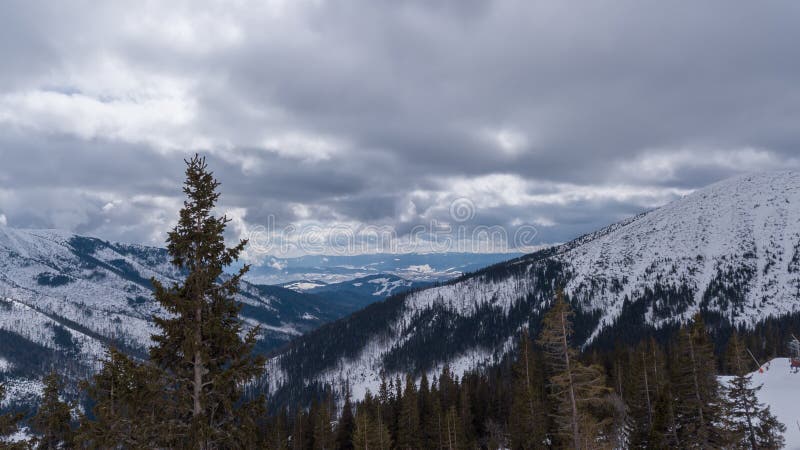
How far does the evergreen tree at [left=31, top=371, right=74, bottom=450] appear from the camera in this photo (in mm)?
31633

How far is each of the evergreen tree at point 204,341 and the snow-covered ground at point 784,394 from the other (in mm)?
60003

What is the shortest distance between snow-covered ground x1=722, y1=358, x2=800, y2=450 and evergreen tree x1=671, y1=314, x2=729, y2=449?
22151 mm

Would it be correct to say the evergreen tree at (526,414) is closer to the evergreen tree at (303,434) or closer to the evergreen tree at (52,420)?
the evergreen tree at (52,420)

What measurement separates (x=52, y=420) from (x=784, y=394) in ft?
298

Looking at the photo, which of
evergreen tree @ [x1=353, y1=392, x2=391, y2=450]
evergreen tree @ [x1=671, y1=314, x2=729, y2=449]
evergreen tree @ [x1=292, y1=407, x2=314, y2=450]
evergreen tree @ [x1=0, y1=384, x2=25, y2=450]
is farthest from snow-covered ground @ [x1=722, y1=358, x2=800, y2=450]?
evergreen tree @ [x1=292, y1=407, x2=314, y2=450]

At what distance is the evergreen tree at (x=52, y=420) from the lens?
3163 cm

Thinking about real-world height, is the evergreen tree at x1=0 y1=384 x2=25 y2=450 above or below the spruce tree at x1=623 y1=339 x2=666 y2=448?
above

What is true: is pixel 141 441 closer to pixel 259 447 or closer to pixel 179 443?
pixel 179 443

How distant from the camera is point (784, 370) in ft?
272

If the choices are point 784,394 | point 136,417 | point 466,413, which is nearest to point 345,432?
point 466,413

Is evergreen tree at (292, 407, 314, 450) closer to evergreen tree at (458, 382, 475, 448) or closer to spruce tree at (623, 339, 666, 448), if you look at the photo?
evergreen tree at (458, 382, 475, 448)

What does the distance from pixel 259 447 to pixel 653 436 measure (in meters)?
37.3

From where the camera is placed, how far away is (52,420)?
3148cm

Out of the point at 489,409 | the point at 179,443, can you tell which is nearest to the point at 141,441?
the point at 179,443
